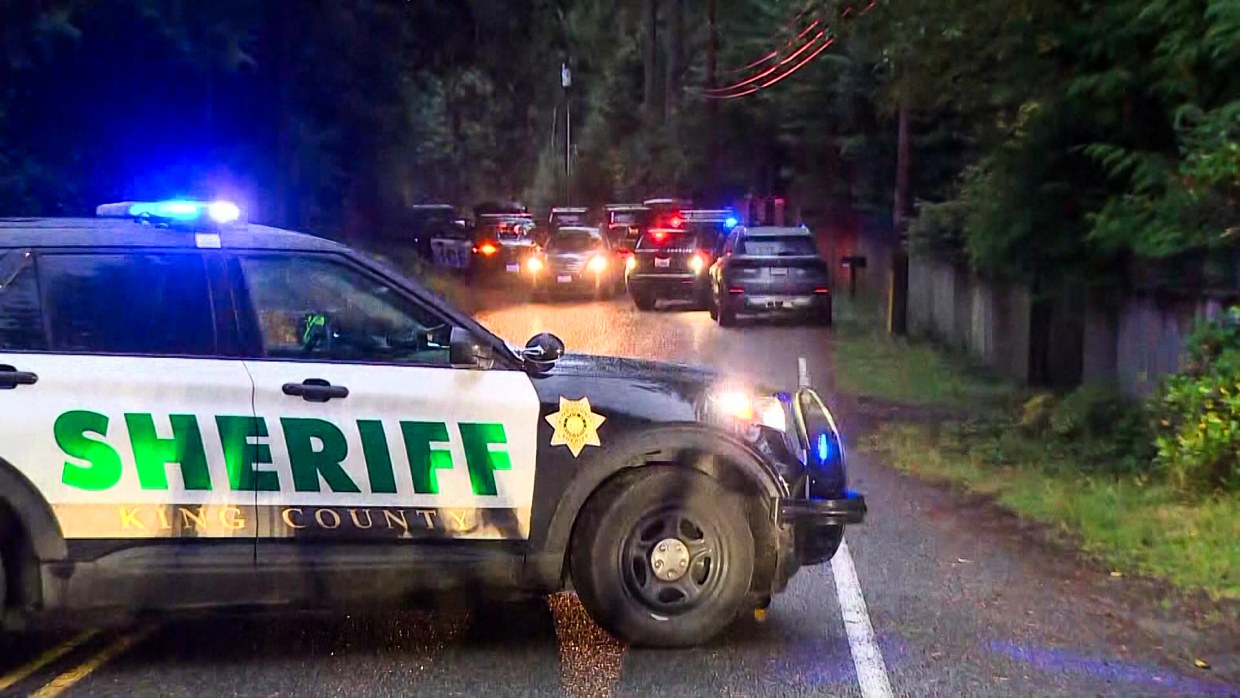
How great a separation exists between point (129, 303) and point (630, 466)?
215 cm

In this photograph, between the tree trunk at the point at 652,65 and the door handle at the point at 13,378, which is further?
the tree trunk at the point at 652,65

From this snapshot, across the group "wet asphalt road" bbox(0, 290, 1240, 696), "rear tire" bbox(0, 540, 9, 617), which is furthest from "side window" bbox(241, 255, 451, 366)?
"rear tire" bbox(0, 540, 9, 617)

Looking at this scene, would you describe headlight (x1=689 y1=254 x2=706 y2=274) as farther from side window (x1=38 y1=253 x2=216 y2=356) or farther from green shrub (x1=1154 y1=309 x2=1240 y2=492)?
side window (x1=38 y1=253 x2=216 y2=356)

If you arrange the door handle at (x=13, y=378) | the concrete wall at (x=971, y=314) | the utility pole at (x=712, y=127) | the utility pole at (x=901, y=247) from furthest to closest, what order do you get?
the utility pole at (x=712, y=127) → the utility pole at (x=901, y=247) → the concrete wall at (x=971, y=314) → the door handle at (x=13, y=378)

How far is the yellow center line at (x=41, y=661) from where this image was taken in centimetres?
626

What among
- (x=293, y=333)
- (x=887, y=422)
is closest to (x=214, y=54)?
(x=887, y=422)

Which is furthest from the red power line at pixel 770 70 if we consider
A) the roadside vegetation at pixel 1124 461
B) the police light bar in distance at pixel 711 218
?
the roadside vegetation at pixel 1124 461

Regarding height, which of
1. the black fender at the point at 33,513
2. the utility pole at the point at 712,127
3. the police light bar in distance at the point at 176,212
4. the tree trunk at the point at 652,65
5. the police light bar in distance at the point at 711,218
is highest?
the tree trunk at the point at 652,65

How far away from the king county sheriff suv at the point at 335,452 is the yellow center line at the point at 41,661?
1.01ft

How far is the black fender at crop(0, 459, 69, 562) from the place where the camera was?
19.9 feet

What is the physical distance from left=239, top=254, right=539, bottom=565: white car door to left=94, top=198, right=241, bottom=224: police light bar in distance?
455 mm

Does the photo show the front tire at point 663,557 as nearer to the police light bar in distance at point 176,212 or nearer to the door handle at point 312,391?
the door handle at point 312,391

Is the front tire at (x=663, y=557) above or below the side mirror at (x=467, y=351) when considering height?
below

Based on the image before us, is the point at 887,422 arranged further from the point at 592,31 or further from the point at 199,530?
the point at 592,31
